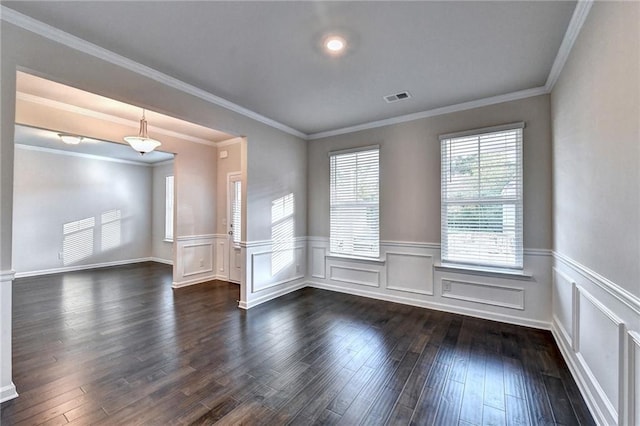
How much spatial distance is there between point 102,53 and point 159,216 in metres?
6.35

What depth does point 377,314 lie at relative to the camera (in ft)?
12.3

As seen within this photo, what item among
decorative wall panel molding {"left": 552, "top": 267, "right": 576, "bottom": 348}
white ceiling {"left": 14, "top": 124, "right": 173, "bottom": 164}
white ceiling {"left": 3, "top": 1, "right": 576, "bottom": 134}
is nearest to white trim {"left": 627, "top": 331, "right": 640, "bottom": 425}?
decorative wall panel molding {"left": 552, "top": 267, "right": 576, "bottom": 348}

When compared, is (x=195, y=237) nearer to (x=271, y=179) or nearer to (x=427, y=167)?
(x=271, y=179)

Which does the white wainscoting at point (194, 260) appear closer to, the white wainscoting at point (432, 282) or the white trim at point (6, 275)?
the white wainscoting at point (432, 282)

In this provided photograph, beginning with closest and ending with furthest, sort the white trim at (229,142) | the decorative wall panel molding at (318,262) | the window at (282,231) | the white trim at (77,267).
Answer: the window at (282,231) < the decorative wall panel molding at (318,262) < the white trim at (229,142) < the white trim at (77,267)

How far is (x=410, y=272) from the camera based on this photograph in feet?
13.5

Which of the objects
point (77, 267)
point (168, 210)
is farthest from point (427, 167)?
point (77, 267)

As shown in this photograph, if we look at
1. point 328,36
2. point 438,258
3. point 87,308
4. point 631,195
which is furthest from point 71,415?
point 438,258

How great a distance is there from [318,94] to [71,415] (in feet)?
12.1

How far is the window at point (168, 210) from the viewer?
765 cm

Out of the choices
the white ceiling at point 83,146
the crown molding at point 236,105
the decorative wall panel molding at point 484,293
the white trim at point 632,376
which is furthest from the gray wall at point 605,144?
the white ceiling at point 83,146

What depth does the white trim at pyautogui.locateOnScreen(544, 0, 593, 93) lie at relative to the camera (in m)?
1.89

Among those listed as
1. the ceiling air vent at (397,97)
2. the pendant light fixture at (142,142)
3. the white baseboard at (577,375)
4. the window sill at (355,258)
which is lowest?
the white baseboard at (577,375)

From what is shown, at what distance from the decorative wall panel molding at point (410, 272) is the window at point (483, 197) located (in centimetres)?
32
